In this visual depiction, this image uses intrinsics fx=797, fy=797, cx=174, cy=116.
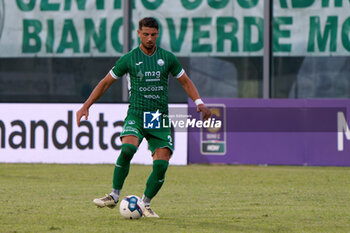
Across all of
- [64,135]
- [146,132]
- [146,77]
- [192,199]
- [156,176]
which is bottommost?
[192,199]

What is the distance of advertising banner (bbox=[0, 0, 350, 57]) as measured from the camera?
17.1m

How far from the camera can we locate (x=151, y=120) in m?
7.99

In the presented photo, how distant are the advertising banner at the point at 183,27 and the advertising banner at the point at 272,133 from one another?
2031 mm

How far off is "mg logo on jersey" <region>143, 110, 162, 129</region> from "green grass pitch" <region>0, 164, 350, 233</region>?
91cm

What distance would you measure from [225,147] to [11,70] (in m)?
5.47

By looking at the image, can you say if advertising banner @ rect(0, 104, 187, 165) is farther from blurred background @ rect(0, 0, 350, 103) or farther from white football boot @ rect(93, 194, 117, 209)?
white football boot @ rect(93, 194, 117, 209)

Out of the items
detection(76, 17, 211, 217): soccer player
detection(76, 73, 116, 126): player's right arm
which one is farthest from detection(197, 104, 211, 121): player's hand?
detection(76, 73, 116, 126): player's right arm

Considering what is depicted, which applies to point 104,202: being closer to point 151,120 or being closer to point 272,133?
point 151,120

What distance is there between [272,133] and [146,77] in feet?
25.9

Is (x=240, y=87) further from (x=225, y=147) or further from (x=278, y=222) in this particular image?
(x=278, y=222)

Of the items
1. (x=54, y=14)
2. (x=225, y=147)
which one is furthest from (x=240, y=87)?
(x=54, y=14)

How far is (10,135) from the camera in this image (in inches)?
614

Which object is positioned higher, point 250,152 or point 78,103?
point 78,103

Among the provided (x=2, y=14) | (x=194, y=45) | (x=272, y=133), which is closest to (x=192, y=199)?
(x=272, y=133)
